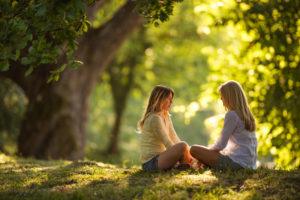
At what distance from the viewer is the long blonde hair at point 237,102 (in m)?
4.76

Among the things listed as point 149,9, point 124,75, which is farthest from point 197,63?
point 149,9

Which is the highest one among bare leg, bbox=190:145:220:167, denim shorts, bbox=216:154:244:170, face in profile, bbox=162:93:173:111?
face in profile, bbox=162:93:173:111

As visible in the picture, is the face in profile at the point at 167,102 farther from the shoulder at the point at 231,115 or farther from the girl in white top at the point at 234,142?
the shoulder at the point at 231,115

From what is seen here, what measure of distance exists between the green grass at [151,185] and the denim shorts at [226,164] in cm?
22

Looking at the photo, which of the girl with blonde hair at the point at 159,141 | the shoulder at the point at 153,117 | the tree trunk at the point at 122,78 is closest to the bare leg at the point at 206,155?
the girl with blonde hair at the point at 159,141

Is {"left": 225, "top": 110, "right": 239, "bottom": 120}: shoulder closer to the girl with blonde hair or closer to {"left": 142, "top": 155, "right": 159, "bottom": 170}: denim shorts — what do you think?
the girl with blonde hair

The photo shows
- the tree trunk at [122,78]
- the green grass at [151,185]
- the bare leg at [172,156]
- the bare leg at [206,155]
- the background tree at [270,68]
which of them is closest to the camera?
the green grass at [151,185]

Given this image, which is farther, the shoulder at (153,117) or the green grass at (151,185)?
the shoulder at (153,117)

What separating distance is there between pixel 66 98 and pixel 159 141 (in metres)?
5.12

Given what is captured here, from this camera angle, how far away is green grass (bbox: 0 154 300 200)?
11.7ft

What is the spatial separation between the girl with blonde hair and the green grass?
21 centimetres

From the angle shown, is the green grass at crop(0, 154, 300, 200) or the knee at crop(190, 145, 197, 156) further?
the knee at crop(190, 145, 197, 156)

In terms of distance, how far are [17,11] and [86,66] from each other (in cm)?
591

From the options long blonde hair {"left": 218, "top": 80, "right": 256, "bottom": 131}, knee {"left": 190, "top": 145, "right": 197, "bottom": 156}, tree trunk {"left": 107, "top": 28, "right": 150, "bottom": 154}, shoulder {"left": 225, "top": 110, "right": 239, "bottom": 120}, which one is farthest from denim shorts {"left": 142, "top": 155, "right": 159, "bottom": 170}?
tree trunk {"left": 107, "top": 28, "right": 150, "bottom": 154}
